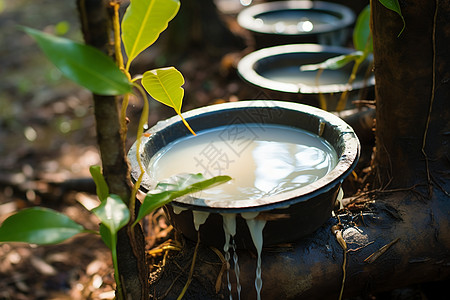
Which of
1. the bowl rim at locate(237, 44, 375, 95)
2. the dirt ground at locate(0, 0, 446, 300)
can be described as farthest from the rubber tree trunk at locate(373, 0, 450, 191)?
the dirt ground at locate(0, 0, 446, 300)

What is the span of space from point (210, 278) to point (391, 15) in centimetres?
106

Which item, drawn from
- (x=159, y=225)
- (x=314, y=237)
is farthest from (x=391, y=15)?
(x=159, y=225)

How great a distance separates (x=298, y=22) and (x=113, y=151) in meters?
3.49

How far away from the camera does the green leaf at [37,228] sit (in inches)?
43.5

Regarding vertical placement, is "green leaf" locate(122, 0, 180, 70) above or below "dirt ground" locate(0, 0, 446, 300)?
above

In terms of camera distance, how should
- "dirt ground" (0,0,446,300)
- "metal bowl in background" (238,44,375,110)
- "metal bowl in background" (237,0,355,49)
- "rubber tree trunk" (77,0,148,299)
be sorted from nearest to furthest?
1. "rubber tree trunk" (77,0,148,299)
2. "dirt ground" (0,0,446,300)
3. "metal bowl in background" (238,44,375,110)
4. "metal bowl in background" (237,0,355,49)

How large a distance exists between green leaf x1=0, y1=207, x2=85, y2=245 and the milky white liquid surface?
0.50 metres

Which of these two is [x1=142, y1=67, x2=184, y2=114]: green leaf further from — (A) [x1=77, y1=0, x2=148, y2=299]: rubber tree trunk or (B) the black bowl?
(B) the black bowl

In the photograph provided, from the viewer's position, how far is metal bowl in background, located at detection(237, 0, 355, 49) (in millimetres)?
3582

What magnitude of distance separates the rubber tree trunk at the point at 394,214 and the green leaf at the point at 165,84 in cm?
52

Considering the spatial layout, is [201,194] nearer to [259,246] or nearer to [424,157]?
[259,246]

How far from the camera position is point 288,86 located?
247cm

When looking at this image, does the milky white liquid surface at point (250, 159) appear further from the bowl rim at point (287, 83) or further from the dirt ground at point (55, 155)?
the bowl rim at point (287, 83)

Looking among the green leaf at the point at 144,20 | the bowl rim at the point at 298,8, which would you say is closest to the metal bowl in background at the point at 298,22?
the bowl rim at the point at 298,8
